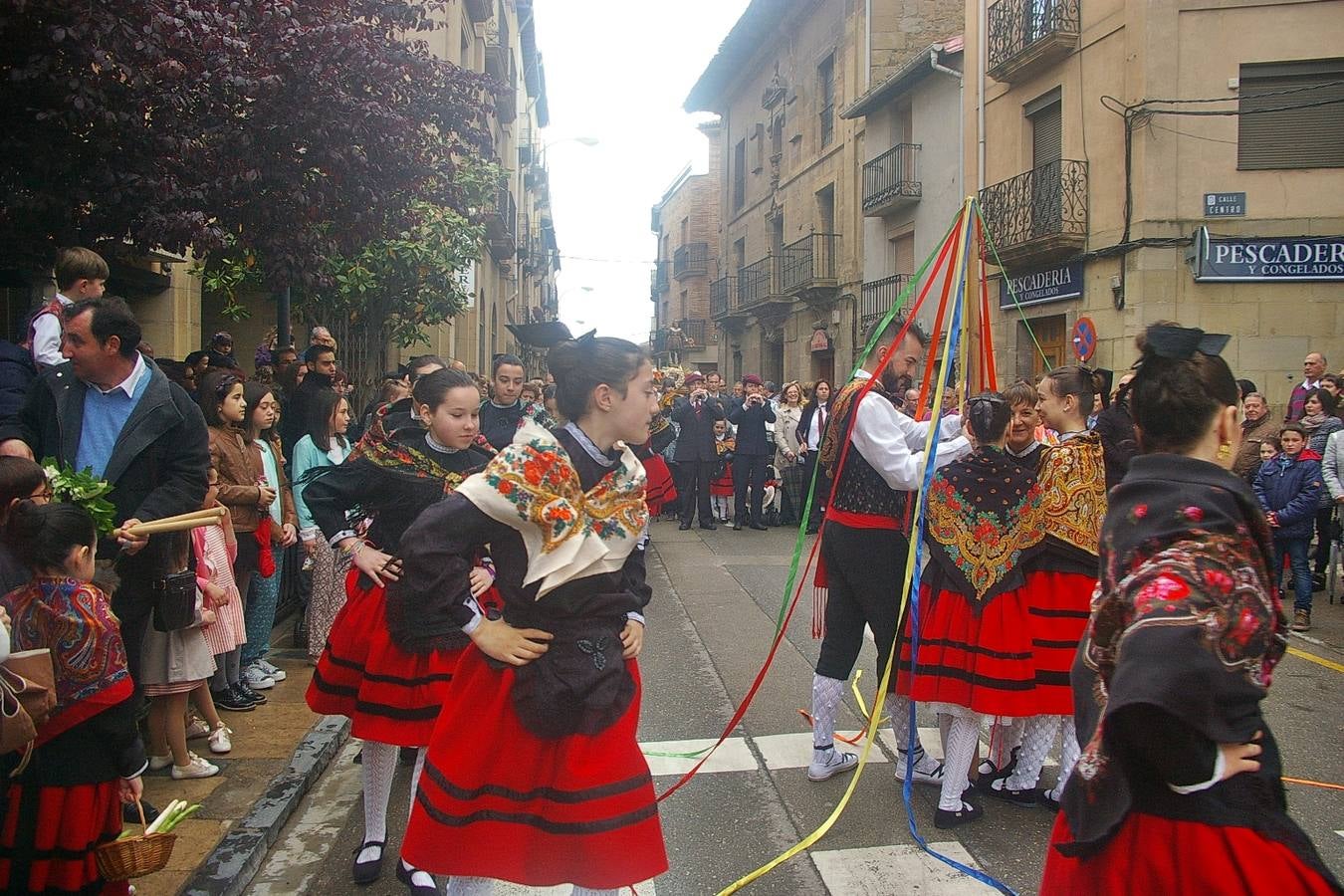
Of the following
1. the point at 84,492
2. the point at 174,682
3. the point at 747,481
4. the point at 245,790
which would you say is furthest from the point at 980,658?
the point at 747,481

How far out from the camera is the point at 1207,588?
189cm

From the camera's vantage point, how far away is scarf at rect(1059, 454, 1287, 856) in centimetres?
185

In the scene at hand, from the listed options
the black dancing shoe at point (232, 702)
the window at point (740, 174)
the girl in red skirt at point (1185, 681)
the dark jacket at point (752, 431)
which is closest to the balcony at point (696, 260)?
the window at point (740, 174)

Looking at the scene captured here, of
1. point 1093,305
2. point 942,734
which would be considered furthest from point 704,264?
point 942,734

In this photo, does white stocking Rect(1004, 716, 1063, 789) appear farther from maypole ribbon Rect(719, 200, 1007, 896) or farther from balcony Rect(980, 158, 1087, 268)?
balcony Rect(980, 158, 1087, 268)

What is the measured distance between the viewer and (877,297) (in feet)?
77.8

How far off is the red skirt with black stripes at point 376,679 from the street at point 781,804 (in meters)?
0.61

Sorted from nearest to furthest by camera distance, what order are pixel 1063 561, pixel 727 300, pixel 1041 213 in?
pixel 1063 561
pixel 1041 213
pixel 727 300

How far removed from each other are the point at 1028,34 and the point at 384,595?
654 inches

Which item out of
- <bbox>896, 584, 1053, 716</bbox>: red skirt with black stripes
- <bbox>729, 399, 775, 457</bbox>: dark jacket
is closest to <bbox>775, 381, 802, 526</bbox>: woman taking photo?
<bbox>729, 399, 775, 457</bbox>: dark jacket

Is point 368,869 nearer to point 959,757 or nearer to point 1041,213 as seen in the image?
point 959,757

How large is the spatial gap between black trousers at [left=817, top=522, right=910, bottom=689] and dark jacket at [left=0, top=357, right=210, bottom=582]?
8.75 feet

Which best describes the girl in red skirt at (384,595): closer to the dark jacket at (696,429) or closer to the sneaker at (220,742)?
the sneaker at (220,742)

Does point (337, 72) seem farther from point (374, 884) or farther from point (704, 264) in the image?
point (704, 264)
